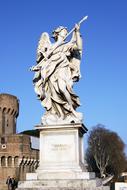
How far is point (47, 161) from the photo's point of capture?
1027cm

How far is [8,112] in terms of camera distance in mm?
75188

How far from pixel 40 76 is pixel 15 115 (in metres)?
67.7

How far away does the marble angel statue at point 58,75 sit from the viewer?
1078 centimetres

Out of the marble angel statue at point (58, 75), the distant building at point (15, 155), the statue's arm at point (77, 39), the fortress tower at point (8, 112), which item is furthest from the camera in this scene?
the fortress tower at point (8, 112)

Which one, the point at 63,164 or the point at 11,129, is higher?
the point at 11,129

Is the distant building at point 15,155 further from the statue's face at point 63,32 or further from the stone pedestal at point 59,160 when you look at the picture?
the stone pedestal at point 59,160

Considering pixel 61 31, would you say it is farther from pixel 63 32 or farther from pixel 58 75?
pixel 58 75

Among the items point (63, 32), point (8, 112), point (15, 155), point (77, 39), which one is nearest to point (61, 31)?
point (63, 32)

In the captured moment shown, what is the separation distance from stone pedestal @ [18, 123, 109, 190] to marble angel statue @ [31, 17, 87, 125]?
28cm

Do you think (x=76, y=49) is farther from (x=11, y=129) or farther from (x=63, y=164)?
(x=11, y=129)

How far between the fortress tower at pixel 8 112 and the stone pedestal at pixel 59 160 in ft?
210

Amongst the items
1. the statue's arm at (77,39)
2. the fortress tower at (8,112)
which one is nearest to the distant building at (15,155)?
the fortress tower at (8,112)

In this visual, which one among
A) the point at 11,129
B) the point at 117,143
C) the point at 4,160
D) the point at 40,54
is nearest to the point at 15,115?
the point at 11,129

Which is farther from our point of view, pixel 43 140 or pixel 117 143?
pixel 117 143
